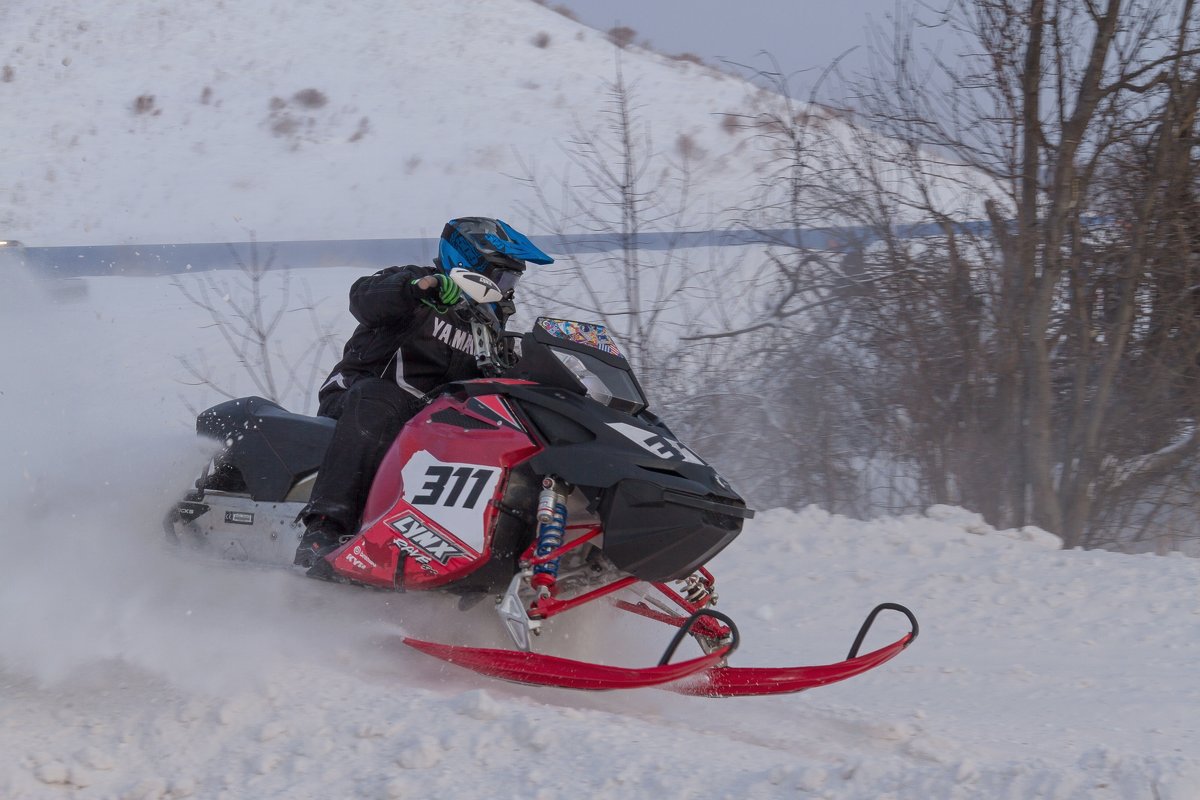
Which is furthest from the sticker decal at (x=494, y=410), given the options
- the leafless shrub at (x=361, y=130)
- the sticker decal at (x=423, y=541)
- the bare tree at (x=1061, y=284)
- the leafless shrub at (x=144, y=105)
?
the leafless shrub at (x=144, y=105)

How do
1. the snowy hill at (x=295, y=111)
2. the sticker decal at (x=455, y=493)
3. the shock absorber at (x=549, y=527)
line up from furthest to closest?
the snowy hill at (x=295, y=111)
the sticker decal at (x=455, y=493)
the shock absorber at (x=549, y=527)

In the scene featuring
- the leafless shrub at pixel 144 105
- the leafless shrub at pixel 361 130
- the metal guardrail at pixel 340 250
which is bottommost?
the metal guardrail at pixel 340 250

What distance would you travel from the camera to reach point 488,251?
4230 millimetres

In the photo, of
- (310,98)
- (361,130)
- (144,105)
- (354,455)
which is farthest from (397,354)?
(144,105)

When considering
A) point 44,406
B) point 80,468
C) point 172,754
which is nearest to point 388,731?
point 172,754

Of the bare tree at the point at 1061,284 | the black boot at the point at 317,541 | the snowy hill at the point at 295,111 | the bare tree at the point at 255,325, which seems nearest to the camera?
the black boot at the point at 317,541

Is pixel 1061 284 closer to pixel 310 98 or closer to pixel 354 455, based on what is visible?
pixel 354 455

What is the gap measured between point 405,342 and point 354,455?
0.51 meters

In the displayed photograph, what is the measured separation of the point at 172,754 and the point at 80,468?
206cm

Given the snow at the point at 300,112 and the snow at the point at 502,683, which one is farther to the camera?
the snow at the point at 300,112

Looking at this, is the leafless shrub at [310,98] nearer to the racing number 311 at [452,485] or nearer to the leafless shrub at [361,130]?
the leafless shrub at [361,130]

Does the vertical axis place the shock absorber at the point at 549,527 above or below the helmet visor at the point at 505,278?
below

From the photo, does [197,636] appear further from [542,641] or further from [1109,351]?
[1109,351]

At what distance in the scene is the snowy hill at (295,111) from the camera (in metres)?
20.8
